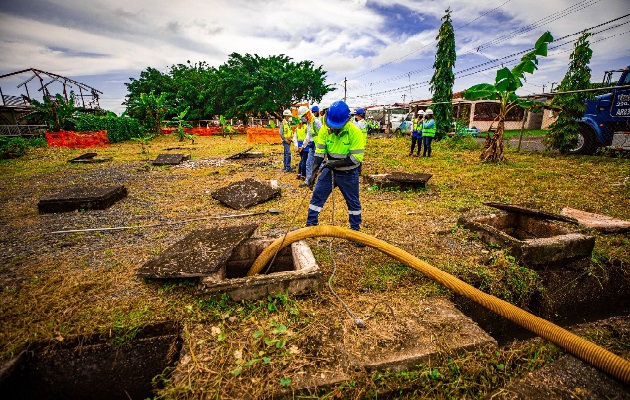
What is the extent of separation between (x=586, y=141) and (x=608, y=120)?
3.32 ft

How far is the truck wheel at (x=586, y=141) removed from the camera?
30.9 ft

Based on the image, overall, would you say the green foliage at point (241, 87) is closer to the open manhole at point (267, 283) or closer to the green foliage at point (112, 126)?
the green foliage at point (112, 126)

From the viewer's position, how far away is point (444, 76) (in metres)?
16.8

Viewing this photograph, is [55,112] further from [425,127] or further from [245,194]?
[425,127]

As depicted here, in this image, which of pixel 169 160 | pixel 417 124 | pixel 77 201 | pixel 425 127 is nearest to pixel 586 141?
pixel 425 127

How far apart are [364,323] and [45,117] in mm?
23508

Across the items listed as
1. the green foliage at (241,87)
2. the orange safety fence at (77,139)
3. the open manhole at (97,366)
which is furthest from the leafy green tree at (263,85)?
the open manhole at (97,366)

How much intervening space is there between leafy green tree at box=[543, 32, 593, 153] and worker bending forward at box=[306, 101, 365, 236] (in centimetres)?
1041

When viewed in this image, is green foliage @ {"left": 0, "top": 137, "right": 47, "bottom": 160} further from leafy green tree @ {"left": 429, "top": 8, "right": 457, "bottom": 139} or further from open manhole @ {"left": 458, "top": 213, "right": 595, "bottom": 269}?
leafy green tree @ {"left": 429, "top": 8, "right": 457, "bottom": 139}

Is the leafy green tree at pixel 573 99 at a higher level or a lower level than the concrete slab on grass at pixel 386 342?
higher

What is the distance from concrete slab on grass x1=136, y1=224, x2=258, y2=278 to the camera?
9.18ft

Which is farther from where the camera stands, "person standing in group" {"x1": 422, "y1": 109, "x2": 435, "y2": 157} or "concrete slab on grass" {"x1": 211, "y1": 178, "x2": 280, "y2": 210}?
"person standing in group" {"x1": 422, "y1": 109, "x2": 435, "y2": 157}

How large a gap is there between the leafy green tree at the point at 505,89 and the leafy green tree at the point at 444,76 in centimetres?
801

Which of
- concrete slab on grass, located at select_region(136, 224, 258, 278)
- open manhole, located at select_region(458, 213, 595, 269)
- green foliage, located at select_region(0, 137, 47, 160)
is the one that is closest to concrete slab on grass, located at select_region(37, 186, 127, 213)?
concrete slab on grass, located at select_region(136, 224, 258, 278)
